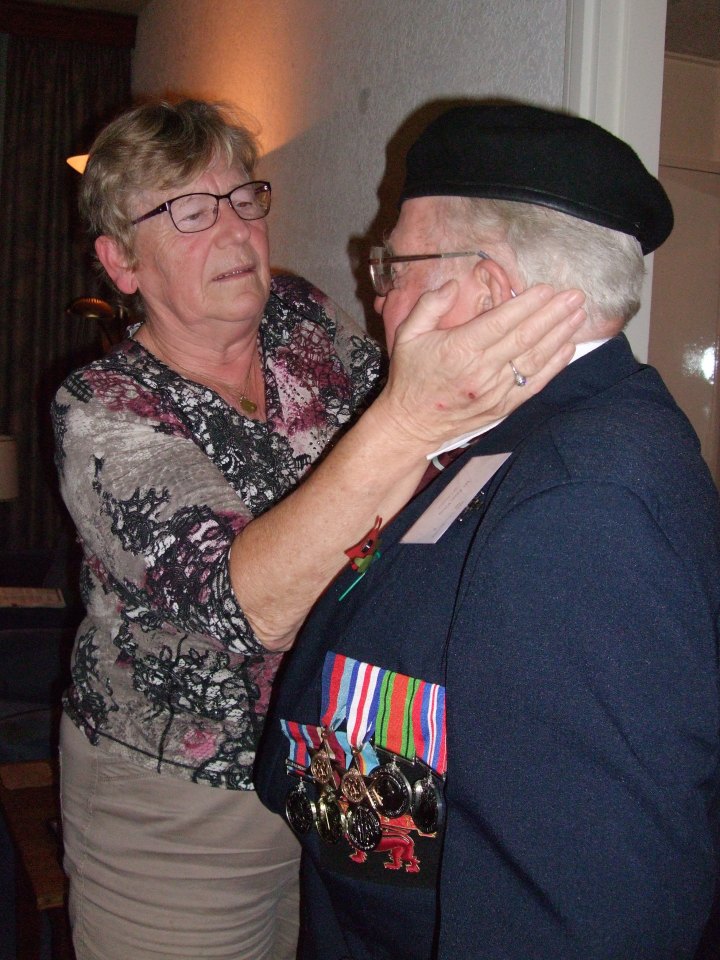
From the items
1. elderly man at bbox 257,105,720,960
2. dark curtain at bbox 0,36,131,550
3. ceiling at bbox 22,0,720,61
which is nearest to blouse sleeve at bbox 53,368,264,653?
elderly man at bbox 257,105,720,960

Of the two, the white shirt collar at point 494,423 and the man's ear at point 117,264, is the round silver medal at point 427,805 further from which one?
the man's ear at point 117,264

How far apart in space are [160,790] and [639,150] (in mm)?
1360

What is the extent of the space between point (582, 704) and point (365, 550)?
29cm

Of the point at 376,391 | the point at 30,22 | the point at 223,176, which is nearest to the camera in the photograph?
the point at 223,176

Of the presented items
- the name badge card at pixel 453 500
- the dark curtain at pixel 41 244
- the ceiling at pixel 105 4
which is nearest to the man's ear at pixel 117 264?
the name badge card at pixel 453 500

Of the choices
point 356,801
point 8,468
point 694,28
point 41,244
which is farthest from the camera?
point 41,244

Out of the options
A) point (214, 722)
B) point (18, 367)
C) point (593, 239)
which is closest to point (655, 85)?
point (593, 239)

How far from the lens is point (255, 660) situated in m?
1.22

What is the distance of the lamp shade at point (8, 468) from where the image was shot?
15.0ft

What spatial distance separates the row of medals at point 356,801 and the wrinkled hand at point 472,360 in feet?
1.11

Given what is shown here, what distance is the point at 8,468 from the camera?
4.60 meters

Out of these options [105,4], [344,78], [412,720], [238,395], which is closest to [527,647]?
[412,720]

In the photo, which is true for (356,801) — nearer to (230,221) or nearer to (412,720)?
(412,720)

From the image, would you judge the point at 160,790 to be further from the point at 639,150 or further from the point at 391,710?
the point at 639,150
